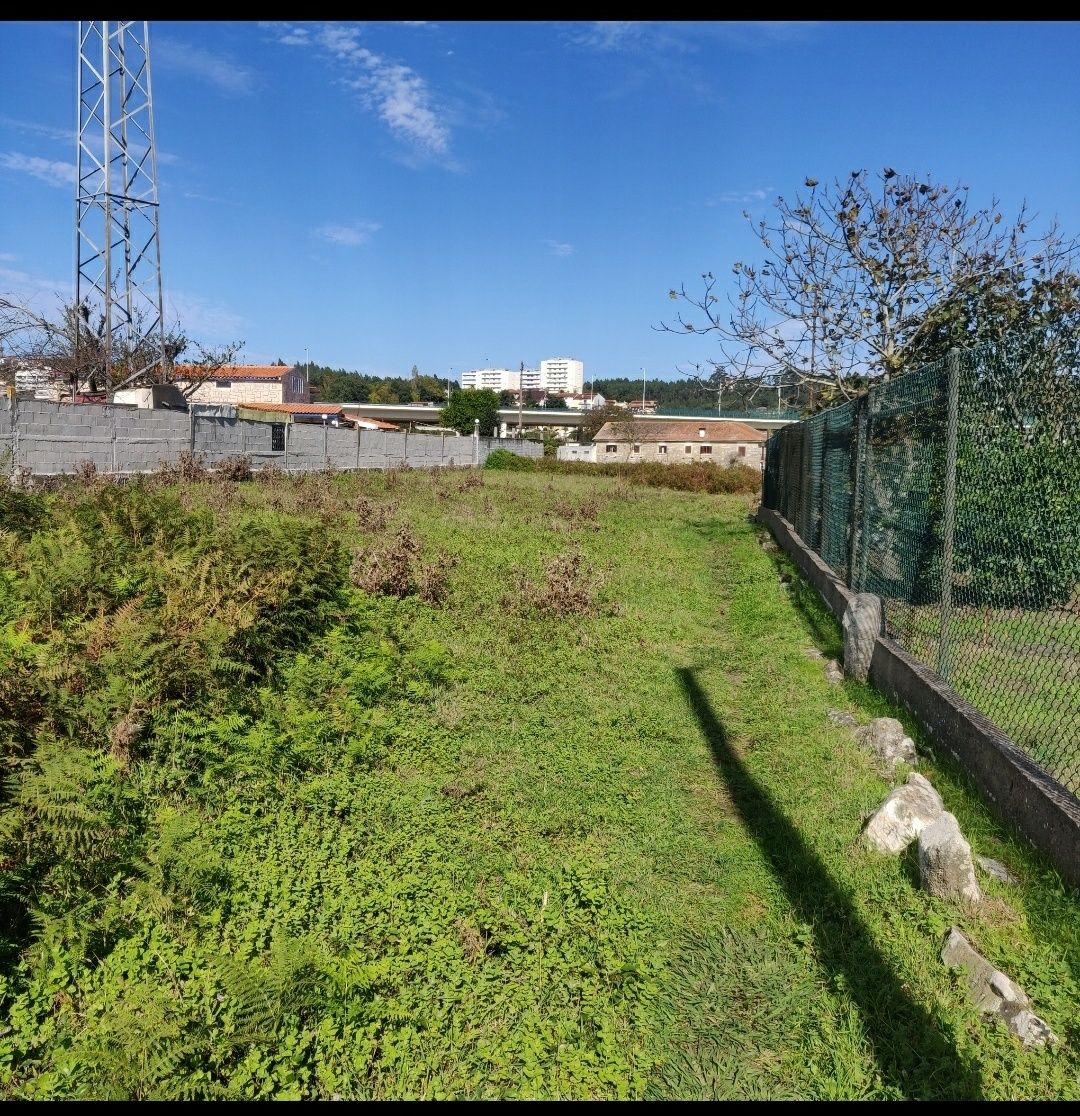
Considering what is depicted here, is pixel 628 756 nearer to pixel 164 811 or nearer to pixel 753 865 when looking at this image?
pixel 753 865

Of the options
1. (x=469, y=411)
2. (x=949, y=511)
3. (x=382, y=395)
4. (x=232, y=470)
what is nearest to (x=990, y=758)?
(x=949, y=511)

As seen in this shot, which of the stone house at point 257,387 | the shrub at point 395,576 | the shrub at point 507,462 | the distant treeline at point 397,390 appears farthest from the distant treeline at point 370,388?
the shrub at point 395,576

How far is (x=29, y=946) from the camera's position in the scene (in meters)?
2.93

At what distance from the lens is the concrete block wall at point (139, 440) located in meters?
15.0

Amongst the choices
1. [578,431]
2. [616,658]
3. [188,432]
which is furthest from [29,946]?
[578,431]

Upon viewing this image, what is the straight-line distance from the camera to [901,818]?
3701mm

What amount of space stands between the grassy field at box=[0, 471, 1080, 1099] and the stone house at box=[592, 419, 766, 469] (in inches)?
2550

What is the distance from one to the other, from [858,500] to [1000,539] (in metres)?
2.38

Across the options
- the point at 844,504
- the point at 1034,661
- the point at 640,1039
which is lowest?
the point at 640,1039

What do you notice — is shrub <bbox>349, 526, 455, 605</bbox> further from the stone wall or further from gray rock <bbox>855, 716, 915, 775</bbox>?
the stone wall

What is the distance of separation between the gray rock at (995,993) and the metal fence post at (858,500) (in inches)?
203

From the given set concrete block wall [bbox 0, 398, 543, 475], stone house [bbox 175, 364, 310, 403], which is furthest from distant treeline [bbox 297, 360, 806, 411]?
concrete block wall [bbox 0, 398, 543, 475]

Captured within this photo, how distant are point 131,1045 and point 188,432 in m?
18.9

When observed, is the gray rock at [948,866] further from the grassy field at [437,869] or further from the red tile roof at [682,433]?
the red tile roof at [682,433]
